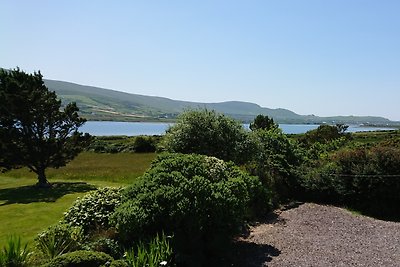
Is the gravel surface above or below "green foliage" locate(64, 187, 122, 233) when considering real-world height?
below

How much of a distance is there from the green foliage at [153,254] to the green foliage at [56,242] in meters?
1.42

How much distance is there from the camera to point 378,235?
1241 cm

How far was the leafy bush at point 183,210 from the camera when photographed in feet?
28.0

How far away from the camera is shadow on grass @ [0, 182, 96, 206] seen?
19.7m

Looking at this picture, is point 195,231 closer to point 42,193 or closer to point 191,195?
point 191,195

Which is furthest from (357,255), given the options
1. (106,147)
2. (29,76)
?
(106,147)

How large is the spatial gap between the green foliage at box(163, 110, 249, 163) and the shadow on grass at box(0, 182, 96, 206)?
7.30m

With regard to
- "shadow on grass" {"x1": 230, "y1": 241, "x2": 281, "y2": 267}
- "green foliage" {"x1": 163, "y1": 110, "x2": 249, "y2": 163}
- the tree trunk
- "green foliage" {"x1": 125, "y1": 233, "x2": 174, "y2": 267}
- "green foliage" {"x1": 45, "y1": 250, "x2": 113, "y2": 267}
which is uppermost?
"green foliage" {"x1": 163, "y1": 110, "x2": 249, "y2": 163}

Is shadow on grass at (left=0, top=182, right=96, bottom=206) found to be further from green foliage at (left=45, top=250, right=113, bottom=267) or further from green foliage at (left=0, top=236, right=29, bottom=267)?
green foliage at (left=45, top=250, right=113, bottom=267)

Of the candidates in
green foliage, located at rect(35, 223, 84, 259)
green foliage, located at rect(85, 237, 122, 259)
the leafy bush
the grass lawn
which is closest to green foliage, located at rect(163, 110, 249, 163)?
the grass lawn

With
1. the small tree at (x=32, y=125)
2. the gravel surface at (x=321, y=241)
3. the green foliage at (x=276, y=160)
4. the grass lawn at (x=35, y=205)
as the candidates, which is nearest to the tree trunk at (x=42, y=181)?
the small tree at (x=32, y=125)

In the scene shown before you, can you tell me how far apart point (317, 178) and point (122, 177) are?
1394 centimetres

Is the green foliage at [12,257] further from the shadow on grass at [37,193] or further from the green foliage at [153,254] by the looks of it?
the shadow on grass at [37,193]

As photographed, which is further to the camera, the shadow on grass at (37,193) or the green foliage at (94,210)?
the shadow on grass at (37,193)
